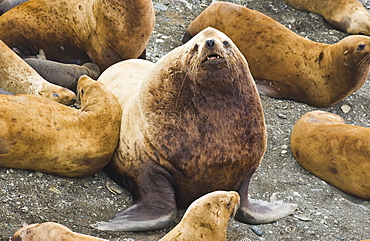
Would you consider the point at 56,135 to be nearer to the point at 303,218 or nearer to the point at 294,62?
the point at 303,218

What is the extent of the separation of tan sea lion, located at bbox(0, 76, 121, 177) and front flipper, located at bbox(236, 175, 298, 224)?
111 cm

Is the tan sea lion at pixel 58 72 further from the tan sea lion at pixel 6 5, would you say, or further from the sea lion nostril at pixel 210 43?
the sea lion nostril at pixel 210 43

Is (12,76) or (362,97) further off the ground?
(12,76)

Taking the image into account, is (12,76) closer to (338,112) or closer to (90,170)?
(90,170)

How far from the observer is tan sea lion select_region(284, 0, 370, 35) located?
10.0 m

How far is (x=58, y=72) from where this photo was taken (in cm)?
651

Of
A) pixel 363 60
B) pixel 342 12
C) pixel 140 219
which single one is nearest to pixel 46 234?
pixel 140 219

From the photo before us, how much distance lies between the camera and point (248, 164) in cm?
513

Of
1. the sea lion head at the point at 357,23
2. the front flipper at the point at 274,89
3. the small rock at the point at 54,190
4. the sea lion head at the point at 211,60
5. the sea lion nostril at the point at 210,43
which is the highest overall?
the sea lion nostril at the point at 210,43

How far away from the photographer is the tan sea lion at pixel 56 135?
4859 mm

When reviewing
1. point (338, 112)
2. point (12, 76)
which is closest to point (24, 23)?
point (12, 76)

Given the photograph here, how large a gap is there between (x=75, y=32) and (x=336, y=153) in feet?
9.72

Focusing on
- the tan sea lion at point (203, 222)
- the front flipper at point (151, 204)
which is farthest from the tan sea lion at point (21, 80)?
the tan sea lion at point (203, 222)

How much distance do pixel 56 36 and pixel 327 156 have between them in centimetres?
307
